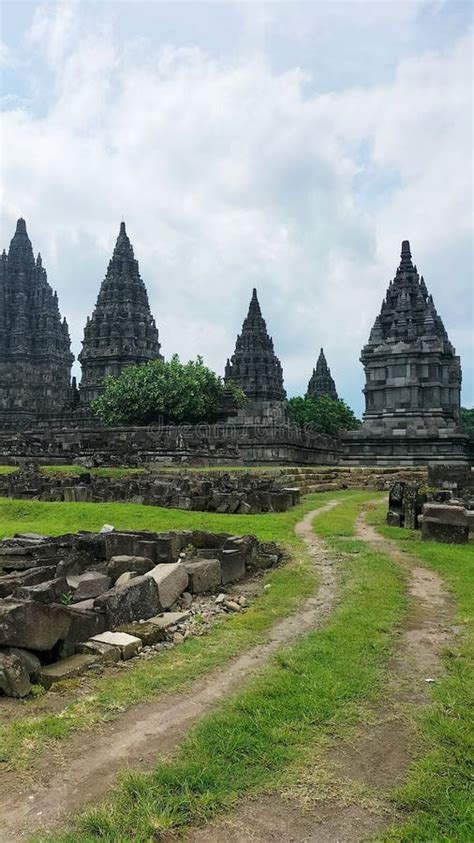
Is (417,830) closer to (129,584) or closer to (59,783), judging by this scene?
(59,783)

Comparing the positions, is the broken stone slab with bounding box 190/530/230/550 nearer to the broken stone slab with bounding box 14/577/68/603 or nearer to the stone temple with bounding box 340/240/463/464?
the broken stone slab with bounding box 14/577/68/603

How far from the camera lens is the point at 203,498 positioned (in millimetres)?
17078

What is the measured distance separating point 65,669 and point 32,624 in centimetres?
51

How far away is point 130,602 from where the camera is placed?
23.3 feet

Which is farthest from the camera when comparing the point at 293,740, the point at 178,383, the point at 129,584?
the point at 178,383

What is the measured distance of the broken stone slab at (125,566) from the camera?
8570 millimetres

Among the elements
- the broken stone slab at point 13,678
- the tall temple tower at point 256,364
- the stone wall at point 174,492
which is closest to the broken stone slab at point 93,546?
the broken stone slab at point 13,678

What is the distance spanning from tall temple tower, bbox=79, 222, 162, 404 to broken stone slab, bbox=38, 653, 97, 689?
52623 mm

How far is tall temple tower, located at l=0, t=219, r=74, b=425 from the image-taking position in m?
64.9

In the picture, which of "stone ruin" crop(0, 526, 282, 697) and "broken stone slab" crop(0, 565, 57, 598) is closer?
"stone ruin" crop(0, 526, 282, 697)

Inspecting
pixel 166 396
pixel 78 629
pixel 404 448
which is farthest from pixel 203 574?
pixel 166 396

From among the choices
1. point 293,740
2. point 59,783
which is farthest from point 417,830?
point 59,783

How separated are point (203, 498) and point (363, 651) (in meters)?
11.2

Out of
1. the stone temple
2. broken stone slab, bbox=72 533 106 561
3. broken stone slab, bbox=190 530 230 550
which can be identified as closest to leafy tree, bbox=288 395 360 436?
the stone temple
